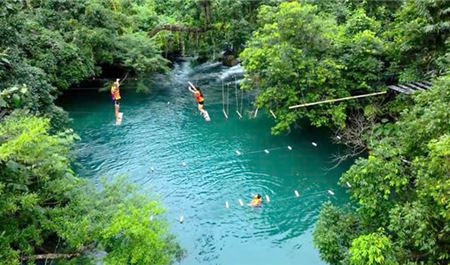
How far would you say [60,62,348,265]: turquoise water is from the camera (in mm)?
13836

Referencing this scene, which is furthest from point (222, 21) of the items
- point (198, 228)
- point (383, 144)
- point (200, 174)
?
point (383, 144)

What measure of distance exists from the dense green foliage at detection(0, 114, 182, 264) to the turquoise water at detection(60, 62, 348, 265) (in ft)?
14.0

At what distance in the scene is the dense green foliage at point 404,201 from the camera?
7.71 m

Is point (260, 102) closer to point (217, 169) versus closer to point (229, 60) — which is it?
point (217, 169)

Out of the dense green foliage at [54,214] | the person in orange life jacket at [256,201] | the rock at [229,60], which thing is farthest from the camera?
the rock at [229,60]

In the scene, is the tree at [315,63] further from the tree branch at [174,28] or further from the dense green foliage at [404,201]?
the tree branch at [174,28]

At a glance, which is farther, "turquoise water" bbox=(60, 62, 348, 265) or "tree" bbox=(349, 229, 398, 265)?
"turquoise water" bbox=(60, 62, 348, 265)

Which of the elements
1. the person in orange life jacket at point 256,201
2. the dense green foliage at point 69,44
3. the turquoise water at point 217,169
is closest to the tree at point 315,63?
the turquoise water at point 217,169

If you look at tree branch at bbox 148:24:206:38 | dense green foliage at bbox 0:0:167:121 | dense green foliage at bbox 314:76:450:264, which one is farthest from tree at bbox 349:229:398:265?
tree branch at bbox 148:24:206:38

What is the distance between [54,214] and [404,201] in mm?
7544

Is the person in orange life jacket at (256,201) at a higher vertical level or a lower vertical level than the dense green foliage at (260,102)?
lower

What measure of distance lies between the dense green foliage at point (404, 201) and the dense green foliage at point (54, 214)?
4.10 m

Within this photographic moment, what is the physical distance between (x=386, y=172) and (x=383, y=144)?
100 cm

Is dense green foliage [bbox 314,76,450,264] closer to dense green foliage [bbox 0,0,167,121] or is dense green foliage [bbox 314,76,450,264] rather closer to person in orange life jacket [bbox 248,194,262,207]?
person in orange life jacket [bbox 248,194,262,207]
